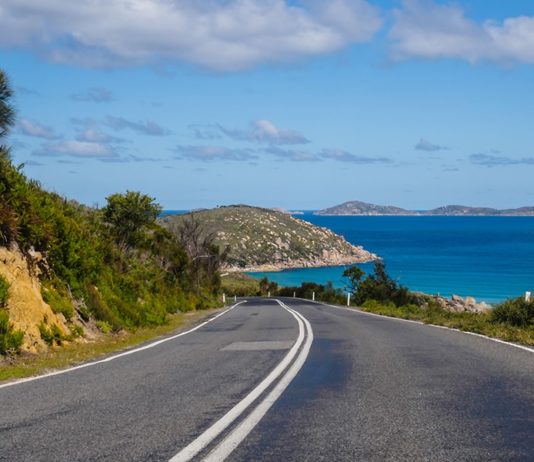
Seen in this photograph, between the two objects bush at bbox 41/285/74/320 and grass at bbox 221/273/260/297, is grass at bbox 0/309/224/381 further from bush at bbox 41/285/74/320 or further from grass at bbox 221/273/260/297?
grass at bbox 221/273/260/297

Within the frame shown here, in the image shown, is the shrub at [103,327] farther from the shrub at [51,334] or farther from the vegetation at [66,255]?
the shrub at [51,334]

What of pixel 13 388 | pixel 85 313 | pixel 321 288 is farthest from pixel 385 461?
pixel 321 288

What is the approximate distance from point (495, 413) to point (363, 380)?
245 cm

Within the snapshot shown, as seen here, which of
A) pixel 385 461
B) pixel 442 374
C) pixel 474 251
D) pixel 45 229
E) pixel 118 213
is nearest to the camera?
pixel 385 461

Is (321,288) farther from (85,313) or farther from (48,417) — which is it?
(48,417)

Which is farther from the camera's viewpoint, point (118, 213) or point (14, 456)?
point (118, 213)

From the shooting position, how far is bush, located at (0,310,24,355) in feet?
38.6

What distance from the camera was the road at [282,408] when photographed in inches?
202

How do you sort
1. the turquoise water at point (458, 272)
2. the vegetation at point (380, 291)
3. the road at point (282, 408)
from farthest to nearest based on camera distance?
the turquoise water at point (458, 272) → the vegetation at point (380, 291) → the road at point (282, 408)

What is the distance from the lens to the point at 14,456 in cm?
500

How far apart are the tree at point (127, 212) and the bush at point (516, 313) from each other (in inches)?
793

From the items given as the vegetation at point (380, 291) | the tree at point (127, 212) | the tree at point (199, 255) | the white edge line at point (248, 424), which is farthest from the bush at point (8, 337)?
the vegetation at point (380, 291)

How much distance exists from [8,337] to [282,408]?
24.1ft

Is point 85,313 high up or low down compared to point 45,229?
down
